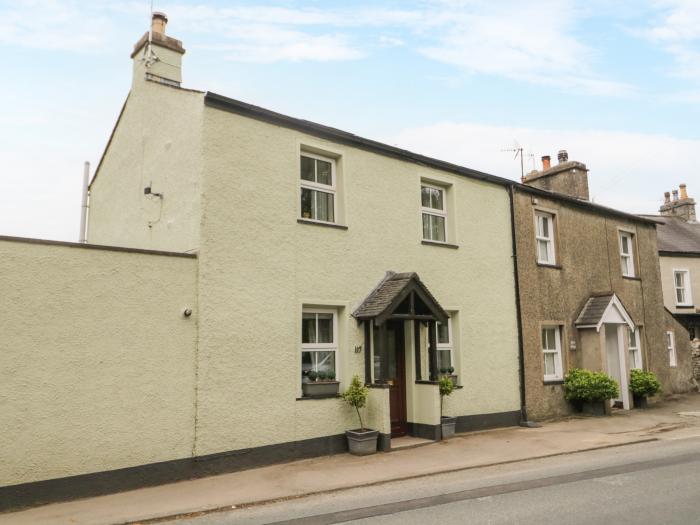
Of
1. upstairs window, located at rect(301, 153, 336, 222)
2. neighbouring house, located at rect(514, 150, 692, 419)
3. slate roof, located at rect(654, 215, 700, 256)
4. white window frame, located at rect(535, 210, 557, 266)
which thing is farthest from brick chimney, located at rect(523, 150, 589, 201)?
upstairs window, located at rect(301, 153, 336, 222)

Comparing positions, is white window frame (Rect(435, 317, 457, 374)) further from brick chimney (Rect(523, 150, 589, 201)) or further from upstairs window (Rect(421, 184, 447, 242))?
brick chimney (Rect(523, 150, 589, 201))

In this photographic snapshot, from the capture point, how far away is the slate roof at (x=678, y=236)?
28.9 meters

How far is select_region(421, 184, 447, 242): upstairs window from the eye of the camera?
13.8 metres

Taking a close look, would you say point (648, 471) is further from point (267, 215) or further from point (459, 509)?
point (267, 215)

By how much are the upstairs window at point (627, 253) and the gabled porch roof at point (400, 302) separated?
34.6ft

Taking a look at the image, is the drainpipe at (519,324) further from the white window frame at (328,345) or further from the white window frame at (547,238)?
the white window frame at (328,345)

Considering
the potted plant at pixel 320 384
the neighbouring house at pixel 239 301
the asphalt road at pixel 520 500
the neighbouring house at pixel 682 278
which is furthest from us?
the neighbouring house at pixel 682 278

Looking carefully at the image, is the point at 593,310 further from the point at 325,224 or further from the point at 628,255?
the point at 325,224

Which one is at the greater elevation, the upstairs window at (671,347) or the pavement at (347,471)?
the upstairs window at (671,347)

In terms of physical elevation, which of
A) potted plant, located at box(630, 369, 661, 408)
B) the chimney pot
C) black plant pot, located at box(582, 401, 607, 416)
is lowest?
black plant pot, located at box(582, 401, 607, 416)

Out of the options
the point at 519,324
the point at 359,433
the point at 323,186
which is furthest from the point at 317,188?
the point at 519,324

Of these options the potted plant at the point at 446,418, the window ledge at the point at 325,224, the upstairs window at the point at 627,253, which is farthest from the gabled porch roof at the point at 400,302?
the upstairs window at the point at 627,253

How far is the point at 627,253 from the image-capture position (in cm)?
1994

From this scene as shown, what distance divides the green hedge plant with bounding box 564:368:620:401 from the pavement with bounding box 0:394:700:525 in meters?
0.80
